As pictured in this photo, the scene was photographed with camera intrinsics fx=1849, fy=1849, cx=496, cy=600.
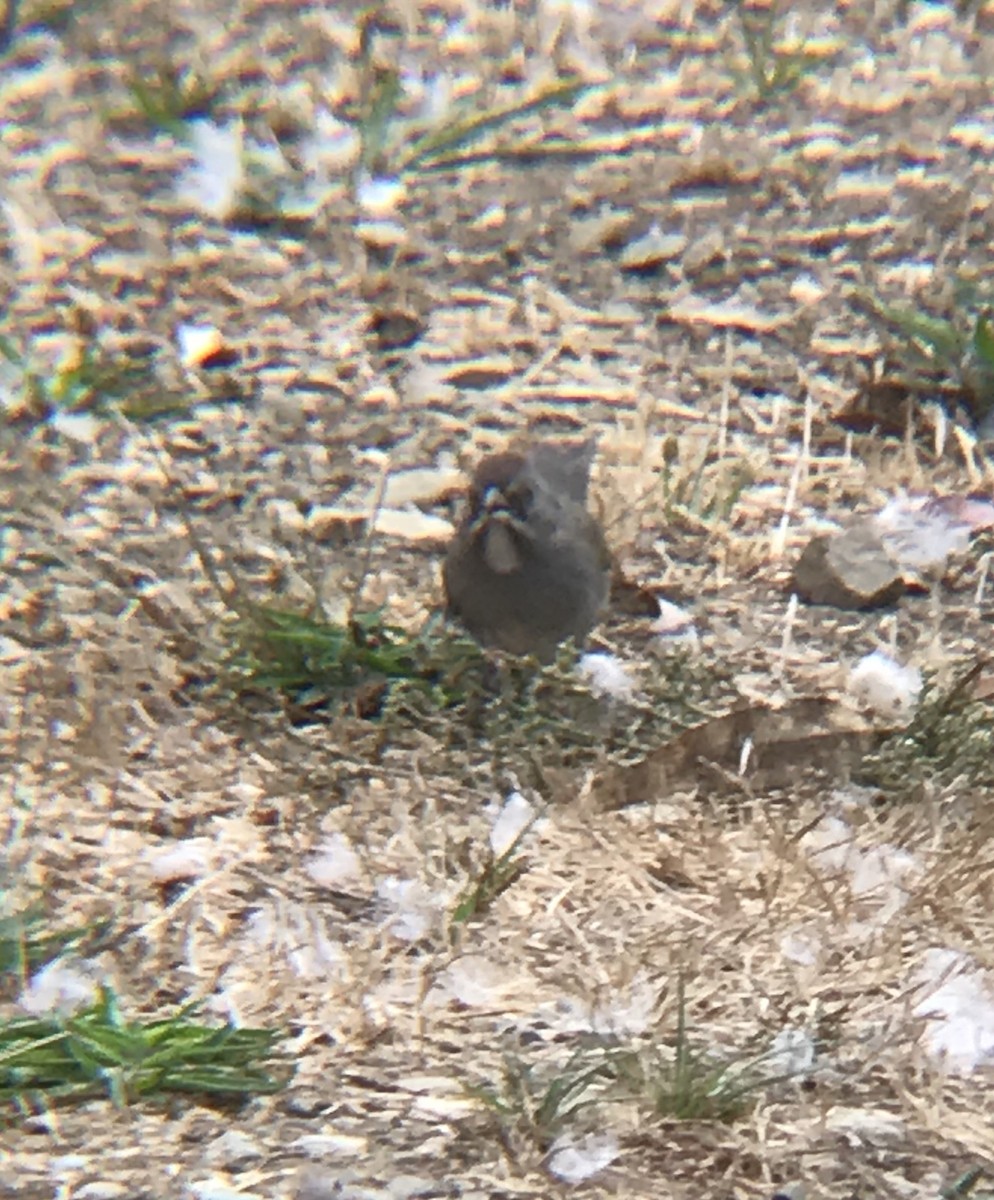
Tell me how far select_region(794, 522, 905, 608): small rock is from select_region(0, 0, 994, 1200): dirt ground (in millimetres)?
56

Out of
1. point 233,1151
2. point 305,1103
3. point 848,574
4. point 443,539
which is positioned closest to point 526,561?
point 443,539

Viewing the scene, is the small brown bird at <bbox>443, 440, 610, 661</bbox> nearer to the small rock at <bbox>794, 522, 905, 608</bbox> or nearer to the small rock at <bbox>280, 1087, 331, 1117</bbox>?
the small rock at <bbox>794, 522, 905, 608</bbox>

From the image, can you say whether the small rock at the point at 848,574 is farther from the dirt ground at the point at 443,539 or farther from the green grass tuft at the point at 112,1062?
the green grass tuft at the point at 112,1062

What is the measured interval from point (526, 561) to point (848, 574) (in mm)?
671

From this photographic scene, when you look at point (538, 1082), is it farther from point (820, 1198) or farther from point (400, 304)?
point (400, 304)

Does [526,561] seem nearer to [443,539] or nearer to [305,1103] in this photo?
[443,539]

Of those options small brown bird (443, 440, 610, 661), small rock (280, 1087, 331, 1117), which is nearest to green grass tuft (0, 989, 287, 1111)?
small rock (280, 1087, 331, 1117)

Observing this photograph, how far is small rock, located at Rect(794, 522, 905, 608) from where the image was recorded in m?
3.69

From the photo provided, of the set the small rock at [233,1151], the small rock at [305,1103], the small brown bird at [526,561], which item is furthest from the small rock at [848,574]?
the small rock at [233,1151]

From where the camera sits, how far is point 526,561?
138 inches

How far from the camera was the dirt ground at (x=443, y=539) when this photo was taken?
8.42ft

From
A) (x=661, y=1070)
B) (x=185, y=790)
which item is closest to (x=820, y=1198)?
(x=661, y=1070)

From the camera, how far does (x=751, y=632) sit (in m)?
3.66

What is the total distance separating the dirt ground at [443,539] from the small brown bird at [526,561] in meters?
0.16
